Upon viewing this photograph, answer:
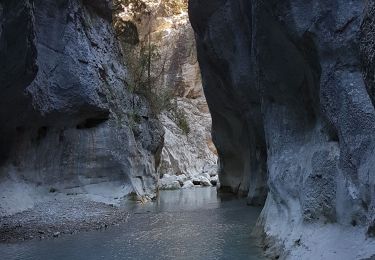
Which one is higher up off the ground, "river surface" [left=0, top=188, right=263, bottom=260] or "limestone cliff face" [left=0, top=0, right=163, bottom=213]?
"limestone cliff face" [left=0, top=0, right=163, bottom=213]

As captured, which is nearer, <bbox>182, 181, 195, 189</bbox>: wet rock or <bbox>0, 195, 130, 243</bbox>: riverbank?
<bbox>0, 195, 130, 243</bbox>: riverbank

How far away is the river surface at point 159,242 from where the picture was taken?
8.91m

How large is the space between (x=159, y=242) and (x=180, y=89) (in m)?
45.8

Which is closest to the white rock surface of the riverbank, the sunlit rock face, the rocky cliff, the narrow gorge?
the narrow gorge

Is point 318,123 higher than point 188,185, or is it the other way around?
point 318,123

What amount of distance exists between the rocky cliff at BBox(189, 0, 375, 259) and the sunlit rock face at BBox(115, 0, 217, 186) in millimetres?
30308

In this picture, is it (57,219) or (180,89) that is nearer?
(57,219)

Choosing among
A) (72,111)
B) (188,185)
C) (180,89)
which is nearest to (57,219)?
(72,111)

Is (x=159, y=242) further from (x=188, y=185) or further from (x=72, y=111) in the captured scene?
(x=188, y=185)

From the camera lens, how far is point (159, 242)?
405 inches

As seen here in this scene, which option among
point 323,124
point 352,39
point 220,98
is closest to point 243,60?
point 220,98

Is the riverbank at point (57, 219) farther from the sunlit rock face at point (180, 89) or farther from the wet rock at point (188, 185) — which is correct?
the sunlit rock face at point (180, 89)

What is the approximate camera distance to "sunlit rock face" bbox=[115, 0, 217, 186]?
1651 inches

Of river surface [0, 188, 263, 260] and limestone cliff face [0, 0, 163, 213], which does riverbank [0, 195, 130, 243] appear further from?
limestone cliff face [0, 0, 163, 213]
